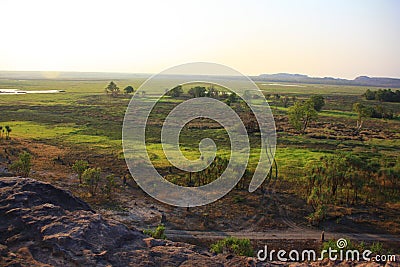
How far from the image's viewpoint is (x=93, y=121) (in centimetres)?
6225

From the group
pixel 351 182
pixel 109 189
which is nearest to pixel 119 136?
pixel 109 189

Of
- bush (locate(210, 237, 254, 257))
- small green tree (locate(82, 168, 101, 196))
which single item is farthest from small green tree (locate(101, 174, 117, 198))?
bush (locate(210, 237, 254, 257))

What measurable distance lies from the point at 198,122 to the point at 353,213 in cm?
4345

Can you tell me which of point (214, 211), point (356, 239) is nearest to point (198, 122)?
point (214, 211)

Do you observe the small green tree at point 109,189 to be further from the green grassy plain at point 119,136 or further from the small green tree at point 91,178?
the green grassy plain at point 119,136

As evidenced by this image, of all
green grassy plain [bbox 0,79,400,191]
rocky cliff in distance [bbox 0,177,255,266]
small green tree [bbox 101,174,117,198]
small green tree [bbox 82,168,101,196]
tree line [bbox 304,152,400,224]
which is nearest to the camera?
rocky cliff in distance [bbox 0,177,255,266]

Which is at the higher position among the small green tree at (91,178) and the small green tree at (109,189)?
the small green tree at (91,178)

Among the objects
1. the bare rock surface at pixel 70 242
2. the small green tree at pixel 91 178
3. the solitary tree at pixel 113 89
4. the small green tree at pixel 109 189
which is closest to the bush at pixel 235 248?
the bare rock surface at pixel 70 242

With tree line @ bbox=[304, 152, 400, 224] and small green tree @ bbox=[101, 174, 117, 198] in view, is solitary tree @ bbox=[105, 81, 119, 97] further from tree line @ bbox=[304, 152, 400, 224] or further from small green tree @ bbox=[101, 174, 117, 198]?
tree line @ bbox=[304, 152, 400, 224]

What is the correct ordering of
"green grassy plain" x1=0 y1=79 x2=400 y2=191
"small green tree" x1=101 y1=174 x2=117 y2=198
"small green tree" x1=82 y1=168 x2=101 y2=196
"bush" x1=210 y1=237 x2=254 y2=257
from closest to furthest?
"bush" x1=210 y1=237 x2=254 y2=257 < "small green tree" x1=101 y1=174 x2=117 y2=198 < "small green tree" x1=82 y1=168 x2=101 y2=196 < "green grassy plain" x1=0 y1=79 x2=400 y2=191

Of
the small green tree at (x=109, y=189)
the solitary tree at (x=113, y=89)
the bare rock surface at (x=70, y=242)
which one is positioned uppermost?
the solitary tree at (x=113, y=89)

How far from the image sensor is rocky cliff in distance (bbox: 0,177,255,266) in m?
6.34

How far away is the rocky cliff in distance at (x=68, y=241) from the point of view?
634cm

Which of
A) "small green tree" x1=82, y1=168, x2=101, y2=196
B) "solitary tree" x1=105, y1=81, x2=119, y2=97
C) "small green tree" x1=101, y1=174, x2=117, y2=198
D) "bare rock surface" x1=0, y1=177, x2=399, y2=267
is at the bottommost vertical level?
"small green tree" x1=101, y1=174, x2=117, y2=198
